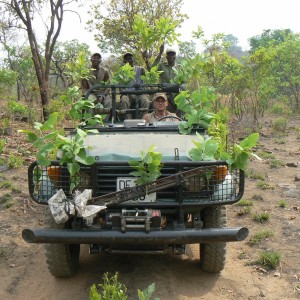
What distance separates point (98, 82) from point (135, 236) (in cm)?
419

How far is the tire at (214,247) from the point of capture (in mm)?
4180

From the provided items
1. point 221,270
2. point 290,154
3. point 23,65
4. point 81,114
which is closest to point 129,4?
point 23,65

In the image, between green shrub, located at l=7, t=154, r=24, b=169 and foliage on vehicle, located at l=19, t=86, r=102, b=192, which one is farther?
green shrub, located at l=7, t=154, r=24, b=169

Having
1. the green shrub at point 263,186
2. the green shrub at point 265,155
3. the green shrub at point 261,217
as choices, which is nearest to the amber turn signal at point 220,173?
the green shrub at point 261,217

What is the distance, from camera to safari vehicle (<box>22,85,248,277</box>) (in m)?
3.62

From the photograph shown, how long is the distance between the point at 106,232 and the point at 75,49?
87.3 feet

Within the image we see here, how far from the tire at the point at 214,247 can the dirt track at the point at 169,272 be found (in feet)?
0.46

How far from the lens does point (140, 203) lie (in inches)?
151

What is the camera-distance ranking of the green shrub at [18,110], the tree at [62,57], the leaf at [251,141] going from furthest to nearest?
the tree at [62,57] → the green shrub at [18,110] → the leaf at [251,141]

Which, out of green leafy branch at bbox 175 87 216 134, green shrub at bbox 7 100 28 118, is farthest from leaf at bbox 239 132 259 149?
green shrub at bbox 7 100 28 118

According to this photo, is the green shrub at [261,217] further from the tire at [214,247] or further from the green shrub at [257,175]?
the green shrub at [257,175]

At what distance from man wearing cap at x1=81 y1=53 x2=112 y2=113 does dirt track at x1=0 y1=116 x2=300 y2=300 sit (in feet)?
5.96

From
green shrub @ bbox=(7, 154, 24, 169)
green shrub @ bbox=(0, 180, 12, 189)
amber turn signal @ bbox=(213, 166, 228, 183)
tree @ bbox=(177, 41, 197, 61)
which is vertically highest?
tree @ bbox=(177, 41, 197, 61)

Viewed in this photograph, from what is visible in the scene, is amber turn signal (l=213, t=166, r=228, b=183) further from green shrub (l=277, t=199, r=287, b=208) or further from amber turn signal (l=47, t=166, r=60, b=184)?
green shrub (l=277, t=199, r=287, b=208)
